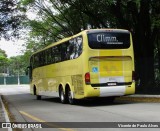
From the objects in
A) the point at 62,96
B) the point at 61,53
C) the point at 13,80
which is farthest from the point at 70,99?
the point at 13,80

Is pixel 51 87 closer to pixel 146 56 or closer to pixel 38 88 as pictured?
pixel 38 88

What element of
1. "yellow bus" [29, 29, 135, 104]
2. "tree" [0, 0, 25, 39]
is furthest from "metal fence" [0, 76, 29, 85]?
"yellow bus" [29, 29, 135, 104]

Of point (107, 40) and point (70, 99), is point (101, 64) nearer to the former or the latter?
point (107, 40)

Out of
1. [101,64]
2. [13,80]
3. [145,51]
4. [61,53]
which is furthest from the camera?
[13,80]

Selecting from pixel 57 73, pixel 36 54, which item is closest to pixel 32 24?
pixel 36 54

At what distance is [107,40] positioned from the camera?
2186 cm

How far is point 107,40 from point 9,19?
36.2ft

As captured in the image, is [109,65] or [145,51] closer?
[109,65]

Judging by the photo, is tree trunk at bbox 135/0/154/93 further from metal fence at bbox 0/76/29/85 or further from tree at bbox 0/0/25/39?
metal fence at bbox 0/76/29/85

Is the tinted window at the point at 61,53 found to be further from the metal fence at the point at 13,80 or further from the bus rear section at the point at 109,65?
the metal fence at the point at 13,80

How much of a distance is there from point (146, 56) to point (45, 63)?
671 centimetres

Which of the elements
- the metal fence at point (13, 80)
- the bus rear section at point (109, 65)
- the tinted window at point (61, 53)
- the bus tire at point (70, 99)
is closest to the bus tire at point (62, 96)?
the bus tire at point (70, 99)

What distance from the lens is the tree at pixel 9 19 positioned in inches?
1156

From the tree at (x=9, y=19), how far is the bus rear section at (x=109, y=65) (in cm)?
950
